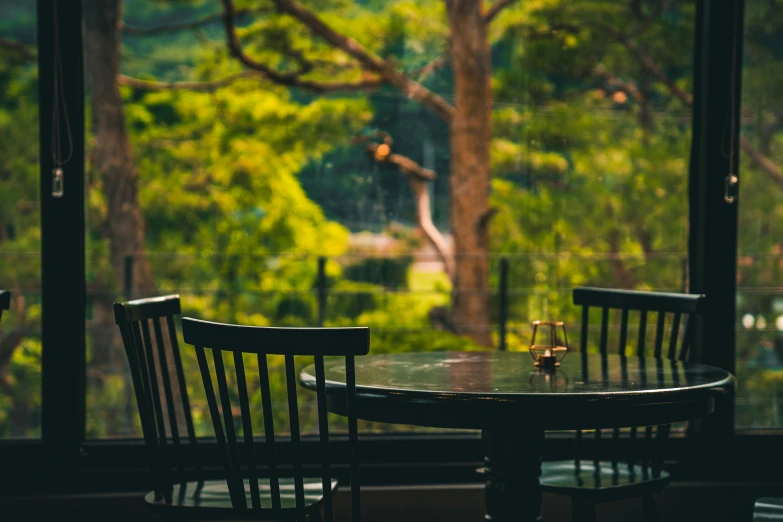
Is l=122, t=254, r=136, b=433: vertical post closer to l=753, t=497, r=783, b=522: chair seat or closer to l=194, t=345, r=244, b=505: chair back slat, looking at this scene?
l=194, t=345, r=244, b=505: chair back slat

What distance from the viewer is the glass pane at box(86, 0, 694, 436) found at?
336 centimetres

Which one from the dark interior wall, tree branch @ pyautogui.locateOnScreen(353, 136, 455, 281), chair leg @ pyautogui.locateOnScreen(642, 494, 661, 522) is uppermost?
tree branch @ pyautogui.locateOnScreen(353, 136, 455, 281)

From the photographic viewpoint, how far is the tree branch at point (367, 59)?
3645 millimetres

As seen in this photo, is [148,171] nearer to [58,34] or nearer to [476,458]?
[58,34]

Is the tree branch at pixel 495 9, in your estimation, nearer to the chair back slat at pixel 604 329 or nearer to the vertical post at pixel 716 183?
the vertical post at pixel 716 183

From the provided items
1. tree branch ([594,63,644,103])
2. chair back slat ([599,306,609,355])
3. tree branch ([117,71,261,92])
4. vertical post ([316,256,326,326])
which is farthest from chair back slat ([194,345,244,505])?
tree branch ([594,63,644,103])

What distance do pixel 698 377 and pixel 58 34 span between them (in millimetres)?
2072

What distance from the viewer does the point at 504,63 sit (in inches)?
148

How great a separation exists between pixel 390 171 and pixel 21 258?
56.0 inches

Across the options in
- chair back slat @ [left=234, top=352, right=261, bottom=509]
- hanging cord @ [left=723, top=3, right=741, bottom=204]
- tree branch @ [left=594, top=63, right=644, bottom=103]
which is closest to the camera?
chair back slat @ [left=234, top=352, right=261, bottom=509]

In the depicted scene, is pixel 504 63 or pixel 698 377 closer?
pixel 698 377

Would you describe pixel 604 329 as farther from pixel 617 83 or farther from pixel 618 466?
pixel 617 83

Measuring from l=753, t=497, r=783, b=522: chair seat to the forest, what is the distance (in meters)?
1.13

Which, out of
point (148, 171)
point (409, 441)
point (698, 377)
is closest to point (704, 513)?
point (409, 441)
